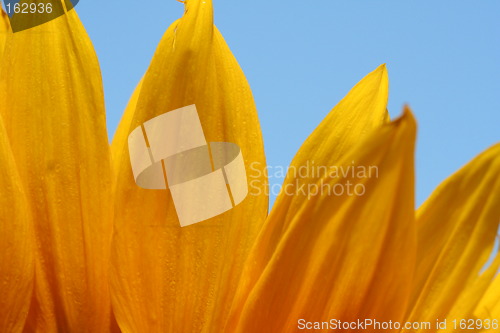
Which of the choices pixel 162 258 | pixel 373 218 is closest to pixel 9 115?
pixel 162 258

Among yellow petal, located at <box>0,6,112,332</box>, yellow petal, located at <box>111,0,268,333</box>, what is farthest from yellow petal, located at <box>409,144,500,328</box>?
yellow petal, located at <box>0,6,112,332</box>

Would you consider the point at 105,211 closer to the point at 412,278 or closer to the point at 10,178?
the point at 10,178

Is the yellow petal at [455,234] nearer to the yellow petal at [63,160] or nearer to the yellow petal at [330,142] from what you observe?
the yellow petal at [330,142]
